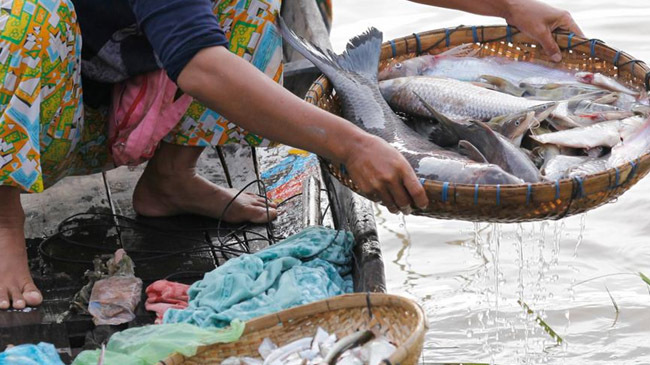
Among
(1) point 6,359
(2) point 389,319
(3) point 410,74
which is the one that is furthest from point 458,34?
(1) point 6,359

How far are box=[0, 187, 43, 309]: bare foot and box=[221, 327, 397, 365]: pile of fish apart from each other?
2.77 ft

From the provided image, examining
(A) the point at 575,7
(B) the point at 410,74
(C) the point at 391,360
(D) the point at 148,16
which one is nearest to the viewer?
(C) the point at 391,360

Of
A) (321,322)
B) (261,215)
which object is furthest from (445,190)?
(261,215)

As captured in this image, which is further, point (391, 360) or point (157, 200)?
point (157, 200)

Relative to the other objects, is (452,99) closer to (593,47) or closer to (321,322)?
(593,47)

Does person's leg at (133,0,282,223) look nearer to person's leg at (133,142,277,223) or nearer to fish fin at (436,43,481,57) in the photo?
person's leg at (133,142,277,223)

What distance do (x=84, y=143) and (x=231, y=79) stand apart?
3.55ft

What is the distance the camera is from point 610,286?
4457mm

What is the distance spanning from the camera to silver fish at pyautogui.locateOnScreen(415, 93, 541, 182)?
2674mm

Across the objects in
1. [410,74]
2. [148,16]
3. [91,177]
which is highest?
[148,16]

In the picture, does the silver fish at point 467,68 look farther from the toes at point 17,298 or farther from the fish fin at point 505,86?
the toes at point 17,298

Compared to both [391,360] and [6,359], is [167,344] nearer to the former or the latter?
[6,359]

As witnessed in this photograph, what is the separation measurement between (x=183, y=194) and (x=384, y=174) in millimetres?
1260

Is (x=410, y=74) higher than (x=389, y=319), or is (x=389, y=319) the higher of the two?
(x=410, y=74)
